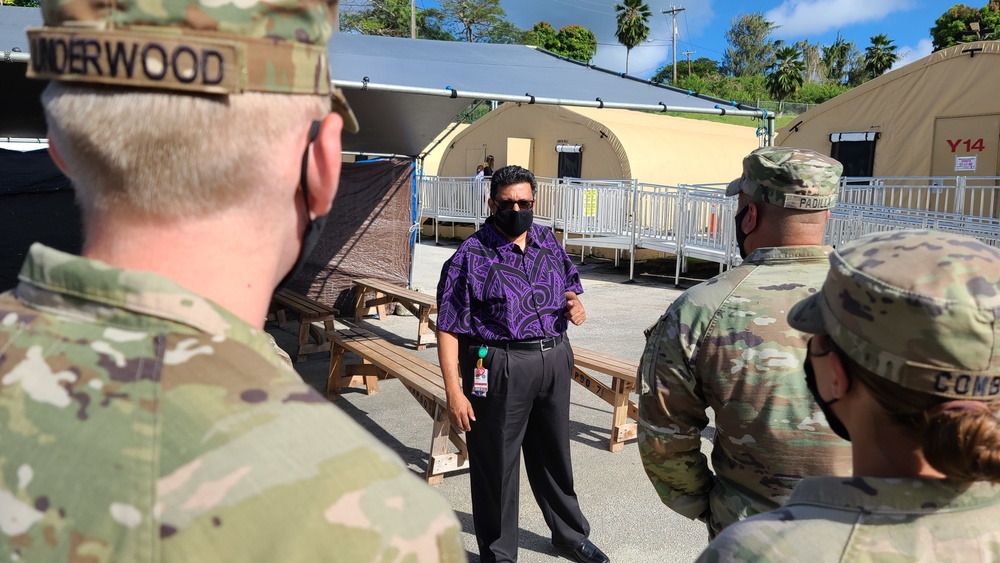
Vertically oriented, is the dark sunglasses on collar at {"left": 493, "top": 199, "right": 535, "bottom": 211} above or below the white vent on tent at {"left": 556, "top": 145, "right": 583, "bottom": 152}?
below

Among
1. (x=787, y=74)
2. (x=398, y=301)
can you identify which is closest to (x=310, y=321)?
(x=398, y=301)

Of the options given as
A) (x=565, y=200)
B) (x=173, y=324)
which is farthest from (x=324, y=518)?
(x=565, y=200)

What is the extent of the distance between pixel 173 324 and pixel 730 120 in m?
43.3

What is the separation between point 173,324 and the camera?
796mm

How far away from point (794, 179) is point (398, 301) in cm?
672

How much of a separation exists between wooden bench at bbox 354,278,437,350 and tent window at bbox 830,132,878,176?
407 inches

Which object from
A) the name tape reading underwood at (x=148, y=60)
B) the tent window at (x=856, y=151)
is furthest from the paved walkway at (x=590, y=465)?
the tent window at (x=856, y=151)

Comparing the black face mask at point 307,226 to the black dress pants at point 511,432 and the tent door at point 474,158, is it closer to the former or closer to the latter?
the black dress pants at point 511,432

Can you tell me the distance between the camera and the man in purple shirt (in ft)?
10.8

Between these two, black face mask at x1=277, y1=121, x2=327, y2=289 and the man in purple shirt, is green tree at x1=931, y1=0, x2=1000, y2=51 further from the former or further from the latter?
black face mask at x1=277, y1=121, x2=327, y2=289

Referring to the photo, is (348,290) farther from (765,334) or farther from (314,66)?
(314,66)

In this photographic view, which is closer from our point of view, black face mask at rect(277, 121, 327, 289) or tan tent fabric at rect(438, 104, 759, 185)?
black face mask at rect(277, 121, 327, 289)

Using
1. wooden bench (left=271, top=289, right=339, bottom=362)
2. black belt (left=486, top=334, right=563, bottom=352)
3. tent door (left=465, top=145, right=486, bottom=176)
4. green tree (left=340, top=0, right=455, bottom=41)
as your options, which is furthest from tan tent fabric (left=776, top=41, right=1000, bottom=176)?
green tree (left=340, top=0, right=455, bottom=41)

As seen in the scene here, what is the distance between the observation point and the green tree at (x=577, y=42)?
2222 inches
